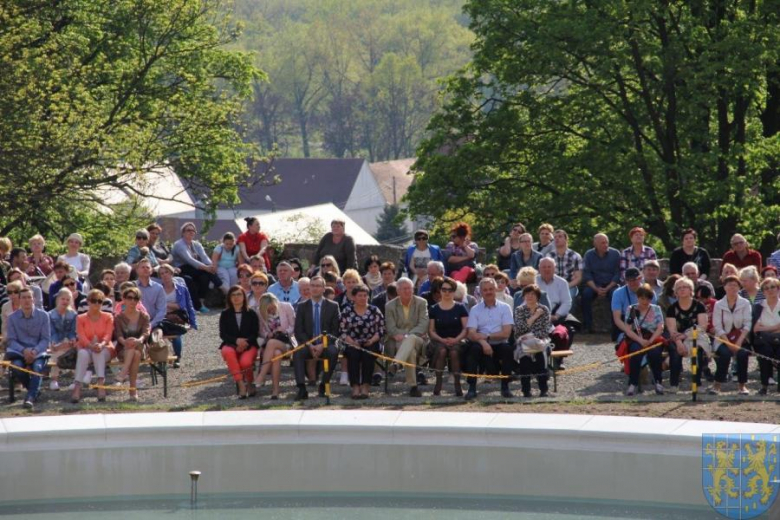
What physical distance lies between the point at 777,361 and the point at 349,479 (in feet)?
16.4

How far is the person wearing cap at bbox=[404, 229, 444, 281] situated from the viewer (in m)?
17.4

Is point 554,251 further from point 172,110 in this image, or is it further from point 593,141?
point 172,110

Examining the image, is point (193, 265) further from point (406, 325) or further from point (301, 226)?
point (301, 226)

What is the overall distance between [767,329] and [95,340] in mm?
6988

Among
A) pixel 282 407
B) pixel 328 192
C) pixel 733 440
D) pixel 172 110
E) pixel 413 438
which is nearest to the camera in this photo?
pixel 733 440

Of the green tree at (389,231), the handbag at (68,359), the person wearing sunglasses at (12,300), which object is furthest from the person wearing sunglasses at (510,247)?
the green tree at (389,231)

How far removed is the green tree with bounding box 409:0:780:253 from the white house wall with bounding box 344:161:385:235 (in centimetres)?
6412

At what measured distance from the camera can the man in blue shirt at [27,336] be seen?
14.4 metres

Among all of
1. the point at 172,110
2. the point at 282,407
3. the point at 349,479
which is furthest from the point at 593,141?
the point at 349,479

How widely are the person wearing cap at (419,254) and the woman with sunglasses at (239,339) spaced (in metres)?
3.16

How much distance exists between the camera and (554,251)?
1766cm

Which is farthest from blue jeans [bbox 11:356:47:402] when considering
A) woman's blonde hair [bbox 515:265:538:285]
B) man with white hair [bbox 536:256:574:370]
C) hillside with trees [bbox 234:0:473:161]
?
hillside with trees [bbox 234:0:473:161]

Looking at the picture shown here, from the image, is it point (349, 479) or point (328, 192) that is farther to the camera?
point (328, 192)

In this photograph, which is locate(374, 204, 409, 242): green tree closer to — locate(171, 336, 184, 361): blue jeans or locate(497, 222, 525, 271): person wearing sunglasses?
locate(497, 222, 525, 271): person wearing sunglasses
